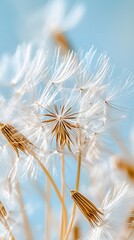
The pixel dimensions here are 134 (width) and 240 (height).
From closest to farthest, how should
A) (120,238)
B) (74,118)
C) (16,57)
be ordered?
(120,238), (74,118), (16,57)

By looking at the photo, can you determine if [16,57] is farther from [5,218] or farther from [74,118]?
[5,218]

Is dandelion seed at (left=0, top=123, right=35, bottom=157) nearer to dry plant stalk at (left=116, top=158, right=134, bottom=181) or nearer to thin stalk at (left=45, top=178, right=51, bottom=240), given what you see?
thin stalk at (left=45, top=178, right=51, bottom=240)

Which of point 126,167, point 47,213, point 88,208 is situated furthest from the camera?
point 126,167

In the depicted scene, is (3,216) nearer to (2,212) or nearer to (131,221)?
(2,212)

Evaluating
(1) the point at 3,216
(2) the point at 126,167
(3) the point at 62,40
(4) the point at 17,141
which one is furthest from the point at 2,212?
(3) the point at 62,40

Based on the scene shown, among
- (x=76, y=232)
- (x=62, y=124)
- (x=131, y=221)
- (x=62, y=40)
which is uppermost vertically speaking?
(x=62, y=40)

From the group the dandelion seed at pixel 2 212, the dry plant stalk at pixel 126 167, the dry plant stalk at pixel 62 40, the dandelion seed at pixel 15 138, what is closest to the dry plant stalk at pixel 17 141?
the dandelion seed at pixel 15 138

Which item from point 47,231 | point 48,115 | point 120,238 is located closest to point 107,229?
point 120,238
